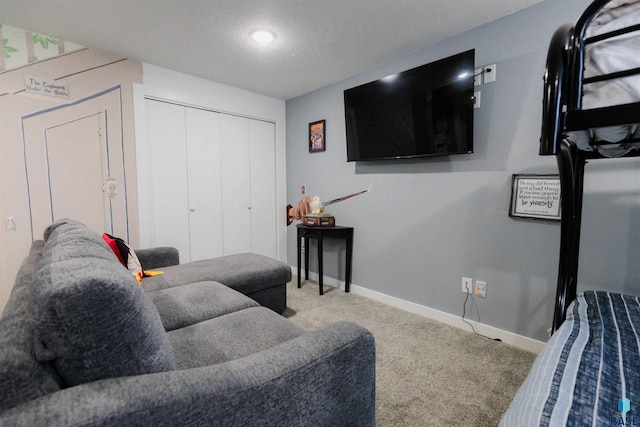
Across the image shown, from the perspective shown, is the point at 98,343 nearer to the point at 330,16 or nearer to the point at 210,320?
the point at 210,320

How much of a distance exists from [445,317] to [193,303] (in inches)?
78.7

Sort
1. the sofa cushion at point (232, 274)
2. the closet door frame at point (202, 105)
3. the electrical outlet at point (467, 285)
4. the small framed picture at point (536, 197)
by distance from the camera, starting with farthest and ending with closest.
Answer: the closet door frame at point (202, 105)
the electrical outlet at point (467, 285)
the sofa cushion at point (232, 274)
the small framed picture at point (536, 197)

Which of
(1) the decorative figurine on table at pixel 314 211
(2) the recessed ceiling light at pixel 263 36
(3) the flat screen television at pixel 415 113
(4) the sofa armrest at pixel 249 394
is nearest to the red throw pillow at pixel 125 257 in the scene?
(4) the sofa armrest at pixel 249 394

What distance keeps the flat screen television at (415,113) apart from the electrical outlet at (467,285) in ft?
3.33

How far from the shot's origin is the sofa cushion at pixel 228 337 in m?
1.15

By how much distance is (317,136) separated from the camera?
11.4 feet

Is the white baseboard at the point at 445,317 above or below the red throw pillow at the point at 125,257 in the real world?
below

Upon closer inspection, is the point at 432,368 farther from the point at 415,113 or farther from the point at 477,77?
the point at 477,77

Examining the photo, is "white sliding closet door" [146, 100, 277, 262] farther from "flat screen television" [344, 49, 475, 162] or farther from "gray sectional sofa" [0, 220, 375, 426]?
"gray sectional sofa" [0, 220, 375, 426]

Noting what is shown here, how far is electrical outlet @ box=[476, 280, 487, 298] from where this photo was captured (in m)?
2.23

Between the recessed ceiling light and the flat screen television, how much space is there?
3.05ft

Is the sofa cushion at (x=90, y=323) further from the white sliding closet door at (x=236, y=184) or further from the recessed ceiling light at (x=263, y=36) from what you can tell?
the white sliding closet door at (x=236, y=184)

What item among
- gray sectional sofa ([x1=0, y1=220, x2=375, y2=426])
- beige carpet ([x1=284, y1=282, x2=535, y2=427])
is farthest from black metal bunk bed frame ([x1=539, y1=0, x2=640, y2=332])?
beige carpet ([x1=284, y1=282, x2=535, y2=427])

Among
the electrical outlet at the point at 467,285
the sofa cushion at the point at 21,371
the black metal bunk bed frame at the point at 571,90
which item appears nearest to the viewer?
the sofa cushion at the point at 21,371
